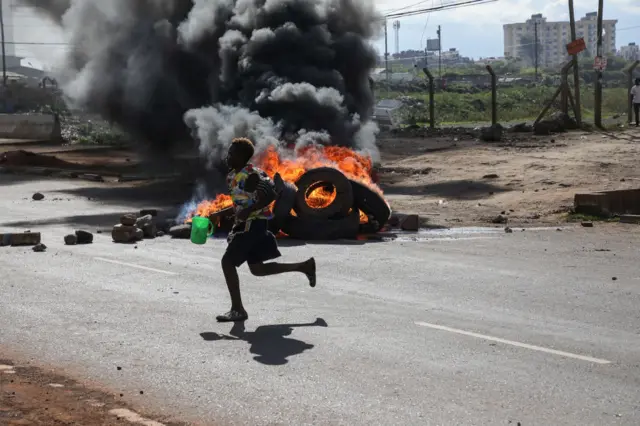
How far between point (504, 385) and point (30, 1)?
2463 centimetres

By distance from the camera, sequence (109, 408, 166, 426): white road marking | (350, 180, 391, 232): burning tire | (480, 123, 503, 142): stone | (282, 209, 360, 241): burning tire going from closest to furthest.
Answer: (109, 408, 166, 426): white road marking → (282, 209, 360, 241): burning tire → (350, 180, 391, 232): burning tire → (480, 123, 503, 142): stone

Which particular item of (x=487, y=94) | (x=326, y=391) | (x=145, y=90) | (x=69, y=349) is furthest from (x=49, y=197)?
(x=487, y=94)

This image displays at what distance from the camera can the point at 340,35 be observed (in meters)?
22.7

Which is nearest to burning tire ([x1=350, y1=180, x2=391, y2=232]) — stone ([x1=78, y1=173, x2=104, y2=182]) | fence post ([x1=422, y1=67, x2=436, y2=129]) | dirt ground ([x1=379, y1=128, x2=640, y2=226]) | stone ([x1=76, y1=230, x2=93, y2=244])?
dirt ground ([x1=379, y1=128, x2=640, y2=226])

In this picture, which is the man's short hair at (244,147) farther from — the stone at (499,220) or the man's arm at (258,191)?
the stone at (499,220)

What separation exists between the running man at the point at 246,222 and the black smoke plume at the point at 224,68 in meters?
8.72

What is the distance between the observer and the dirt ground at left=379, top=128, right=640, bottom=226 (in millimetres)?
19766

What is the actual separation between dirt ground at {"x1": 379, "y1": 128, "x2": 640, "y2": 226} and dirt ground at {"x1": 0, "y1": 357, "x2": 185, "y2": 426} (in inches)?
440

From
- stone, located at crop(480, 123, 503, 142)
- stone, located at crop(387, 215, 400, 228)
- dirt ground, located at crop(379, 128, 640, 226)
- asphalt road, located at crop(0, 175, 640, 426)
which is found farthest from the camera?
stone, located at crop(480, 123, 503, 142)

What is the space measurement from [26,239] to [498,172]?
12.8 meters

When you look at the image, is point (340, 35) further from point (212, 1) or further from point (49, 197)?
point (49, 197)

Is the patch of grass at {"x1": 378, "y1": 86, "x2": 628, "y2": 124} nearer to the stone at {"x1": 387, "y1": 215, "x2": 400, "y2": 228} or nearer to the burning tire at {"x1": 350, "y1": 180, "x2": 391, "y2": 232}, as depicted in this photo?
the stone at {"x1": 387, "y1": 215, "x2": 400, "y2": 228}

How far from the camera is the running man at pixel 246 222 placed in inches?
371

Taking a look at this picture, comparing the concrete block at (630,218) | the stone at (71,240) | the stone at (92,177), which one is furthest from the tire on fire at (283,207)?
the stone at (92,177)
